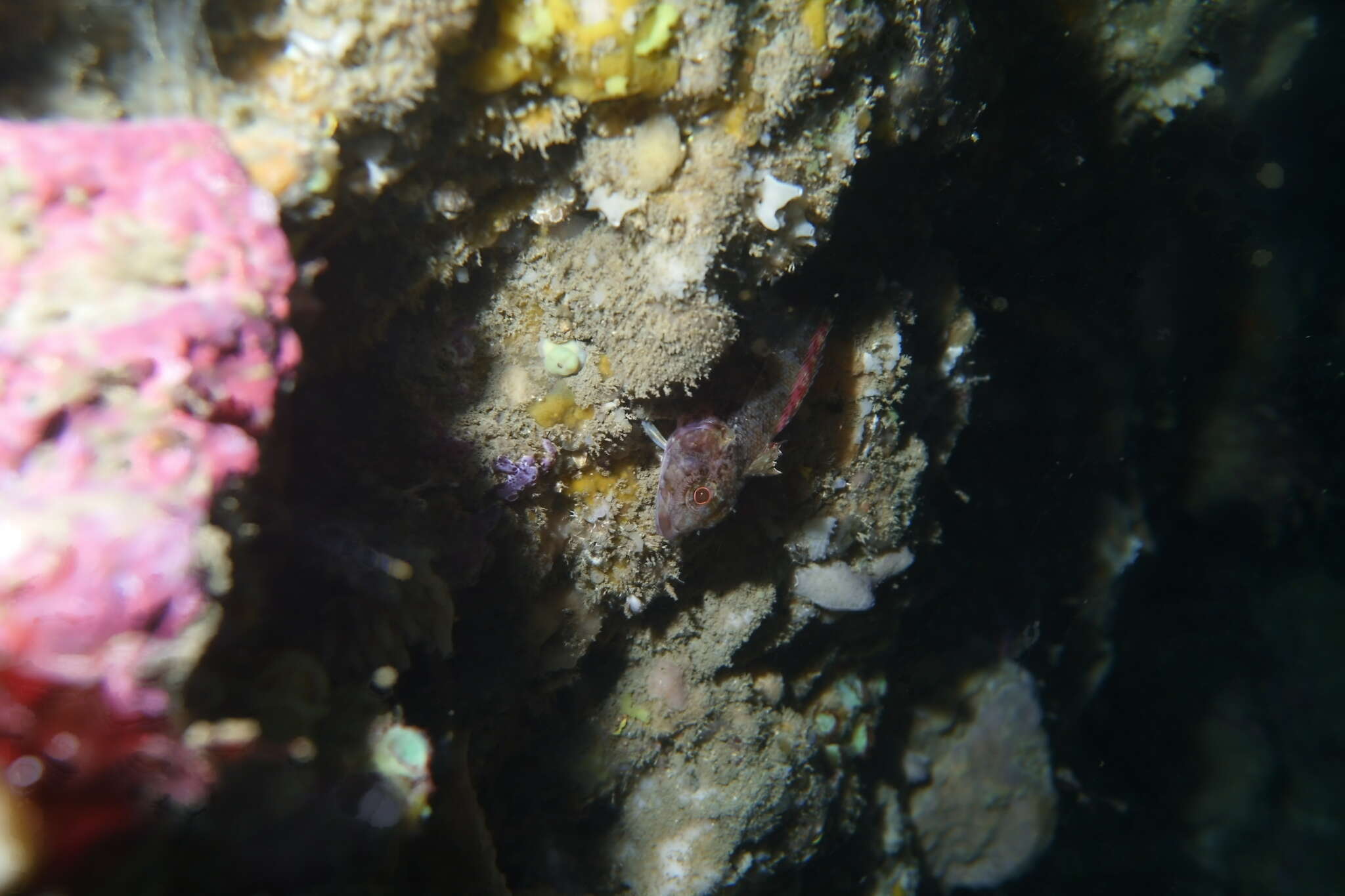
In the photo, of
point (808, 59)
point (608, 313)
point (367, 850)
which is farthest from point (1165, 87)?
point (367, 850)

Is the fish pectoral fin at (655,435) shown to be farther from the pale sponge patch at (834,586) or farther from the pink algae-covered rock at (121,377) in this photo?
the pink algae-covered rock at (121,377)

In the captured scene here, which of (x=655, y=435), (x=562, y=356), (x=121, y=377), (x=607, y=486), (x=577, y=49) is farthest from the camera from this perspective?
(x=607, y=486)

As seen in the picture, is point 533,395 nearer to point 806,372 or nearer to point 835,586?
point 806,372

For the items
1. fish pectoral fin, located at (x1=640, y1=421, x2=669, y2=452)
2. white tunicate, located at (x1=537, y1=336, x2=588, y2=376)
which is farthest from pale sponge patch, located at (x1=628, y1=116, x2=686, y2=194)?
fish pectoral fin, located at (x1=640, y1=421, x2=669, y2=452)

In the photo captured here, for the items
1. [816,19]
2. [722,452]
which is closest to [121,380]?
[722,452]

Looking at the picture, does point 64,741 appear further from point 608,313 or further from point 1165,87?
point 1165,87

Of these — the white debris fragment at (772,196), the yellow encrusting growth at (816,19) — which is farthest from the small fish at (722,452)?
the yellow encrusting growth at (816,19)
